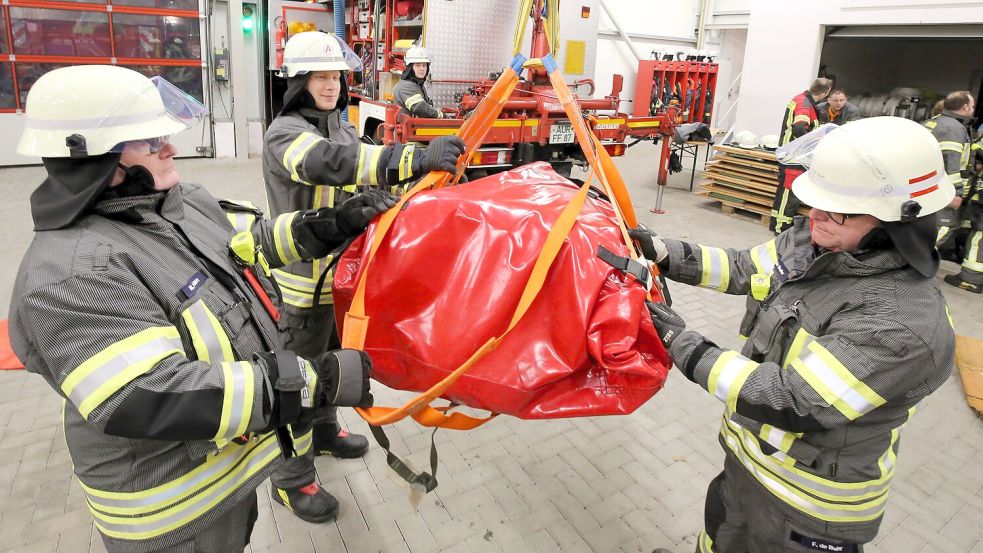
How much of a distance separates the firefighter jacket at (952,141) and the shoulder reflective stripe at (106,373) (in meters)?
6.43

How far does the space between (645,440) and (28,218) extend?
22.4 ft

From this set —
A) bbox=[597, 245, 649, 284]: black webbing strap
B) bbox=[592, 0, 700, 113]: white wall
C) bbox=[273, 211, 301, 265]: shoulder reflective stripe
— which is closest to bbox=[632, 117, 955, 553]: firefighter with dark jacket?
bbox=[597, 245, 649, 284]: black webbing strap

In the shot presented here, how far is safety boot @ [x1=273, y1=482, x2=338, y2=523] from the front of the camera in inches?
107

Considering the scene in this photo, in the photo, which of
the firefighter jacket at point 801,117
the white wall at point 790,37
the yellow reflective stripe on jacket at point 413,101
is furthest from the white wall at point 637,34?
the yellow reflective stripe on jacket at point 413,101

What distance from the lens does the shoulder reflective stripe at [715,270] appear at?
2213 mm

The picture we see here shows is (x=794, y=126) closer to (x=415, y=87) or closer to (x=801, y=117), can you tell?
(x=801, y=117)

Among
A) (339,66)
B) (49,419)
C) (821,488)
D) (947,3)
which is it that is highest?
(947,3)

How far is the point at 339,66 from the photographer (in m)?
2.79

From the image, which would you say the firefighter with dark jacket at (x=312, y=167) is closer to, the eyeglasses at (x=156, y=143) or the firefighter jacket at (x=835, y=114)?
the eyeglasses at (x=156, y=143)

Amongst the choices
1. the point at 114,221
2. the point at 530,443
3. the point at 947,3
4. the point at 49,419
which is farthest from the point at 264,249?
A: the point at 947,3

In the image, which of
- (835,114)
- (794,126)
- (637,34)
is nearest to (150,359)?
(794,126)

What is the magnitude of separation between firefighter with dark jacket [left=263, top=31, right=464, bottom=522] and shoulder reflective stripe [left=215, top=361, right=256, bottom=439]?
3.44 ft

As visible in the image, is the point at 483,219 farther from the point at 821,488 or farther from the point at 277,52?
the point at 277,52

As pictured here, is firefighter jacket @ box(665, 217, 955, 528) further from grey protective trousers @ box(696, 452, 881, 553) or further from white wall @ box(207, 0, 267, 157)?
white wall @ box(207, 0, 267, 157)
